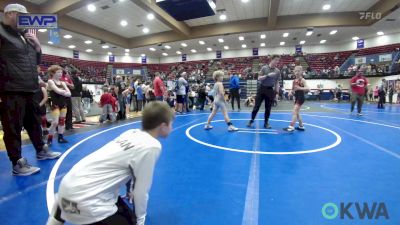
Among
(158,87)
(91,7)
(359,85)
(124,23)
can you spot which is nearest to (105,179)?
(158,87)

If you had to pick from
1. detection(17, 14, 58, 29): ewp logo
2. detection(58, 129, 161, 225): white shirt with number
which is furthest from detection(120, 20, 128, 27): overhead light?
detection(58, 129, 161, 225): white shirt with number

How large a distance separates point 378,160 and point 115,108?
305 inches

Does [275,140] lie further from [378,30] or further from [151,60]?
[151,60]

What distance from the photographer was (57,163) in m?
3.59

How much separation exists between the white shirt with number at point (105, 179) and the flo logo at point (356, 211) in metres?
1.67

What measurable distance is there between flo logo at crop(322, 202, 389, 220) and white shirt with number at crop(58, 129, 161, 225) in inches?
65.7

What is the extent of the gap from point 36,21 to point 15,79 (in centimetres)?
89

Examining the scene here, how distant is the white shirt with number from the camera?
1.33m

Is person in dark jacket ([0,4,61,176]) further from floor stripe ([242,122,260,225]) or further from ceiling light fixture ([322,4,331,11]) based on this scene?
ceiling light fixture ([322,4,331,11])

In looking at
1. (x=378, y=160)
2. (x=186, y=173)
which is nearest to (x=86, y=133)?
(x=186, y=173)

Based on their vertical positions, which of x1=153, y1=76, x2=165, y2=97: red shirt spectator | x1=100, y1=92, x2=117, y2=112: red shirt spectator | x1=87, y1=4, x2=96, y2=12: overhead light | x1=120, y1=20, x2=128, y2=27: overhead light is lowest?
x1=100, y1=92, x2=117, y2=112: red shirt spectator

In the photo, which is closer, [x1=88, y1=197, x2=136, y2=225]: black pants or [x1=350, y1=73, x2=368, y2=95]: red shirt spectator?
[x1=88, y1=197, x2=136, y2=225]: black pants
